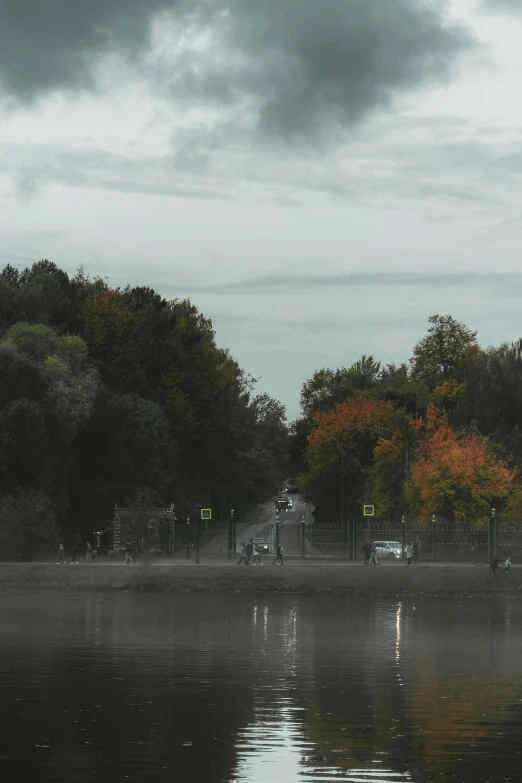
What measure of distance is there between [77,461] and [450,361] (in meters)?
31.6

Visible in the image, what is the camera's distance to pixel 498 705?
1928 centimetres

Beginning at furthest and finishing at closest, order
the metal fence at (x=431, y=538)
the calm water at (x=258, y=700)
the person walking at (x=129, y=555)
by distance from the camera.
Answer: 1. the person walking at (x=129, y=555)
2. the metal fence at (x=431, y=538)
3. the calm water at (x=258, y=700)

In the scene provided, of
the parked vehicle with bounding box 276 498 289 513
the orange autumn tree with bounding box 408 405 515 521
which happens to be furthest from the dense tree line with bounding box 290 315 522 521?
the parked vehicle with bounding box 276 498 289 513

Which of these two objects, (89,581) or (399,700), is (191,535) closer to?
(89,581)

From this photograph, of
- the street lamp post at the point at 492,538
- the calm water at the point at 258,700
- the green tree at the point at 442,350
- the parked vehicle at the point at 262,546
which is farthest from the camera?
the green tree at the point at 442,350

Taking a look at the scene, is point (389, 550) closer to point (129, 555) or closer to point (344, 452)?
point (129, 555)

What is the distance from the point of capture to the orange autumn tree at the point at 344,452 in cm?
9912

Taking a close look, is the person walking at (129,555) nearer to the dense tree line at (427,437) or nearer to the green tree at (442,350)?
the dense tree line at (427,437)

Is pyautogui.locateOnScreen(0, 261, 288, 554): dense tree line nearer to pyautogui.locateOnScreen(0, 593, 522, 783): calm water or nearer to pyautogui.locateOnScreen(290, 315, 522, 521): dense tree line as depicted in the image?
pyautogui.locateOnScreen(290, 315, 522, 521): dense tree line

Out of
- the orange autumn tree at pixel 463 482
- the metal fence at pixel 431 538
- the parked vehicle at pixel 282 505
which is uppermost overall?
the orange autumn tree at pixel 463 482

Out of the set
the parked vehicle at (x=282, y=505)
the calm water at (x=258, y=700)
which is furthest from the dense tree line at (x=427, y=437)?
the calm water at (x=258, y=700)

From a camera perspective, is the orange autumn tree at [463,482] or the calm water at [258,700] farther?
the orange autumn tree at [463,482]

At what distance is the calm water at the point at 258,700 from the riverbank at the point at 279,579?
13.8 meters

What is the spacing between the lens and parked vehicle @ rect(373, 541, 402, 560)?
2456 inches
